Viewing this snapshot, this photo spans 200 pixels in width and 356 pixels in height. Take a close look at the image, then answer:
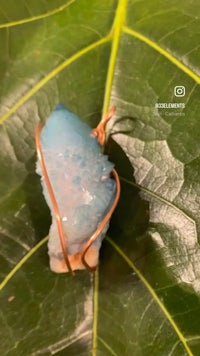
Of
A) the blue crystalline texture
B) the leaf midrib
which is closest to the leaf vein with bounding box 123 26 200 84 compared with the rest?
the leaf midrib

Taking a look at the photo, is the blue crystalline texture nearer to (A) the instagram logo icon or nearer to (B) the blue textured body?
(B) the blue textured body

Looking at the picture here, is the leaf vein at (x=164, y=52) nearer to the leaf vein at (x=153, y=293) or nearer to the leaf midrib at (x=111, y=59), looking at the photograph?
the leaf midrib at (x=111, y=59)

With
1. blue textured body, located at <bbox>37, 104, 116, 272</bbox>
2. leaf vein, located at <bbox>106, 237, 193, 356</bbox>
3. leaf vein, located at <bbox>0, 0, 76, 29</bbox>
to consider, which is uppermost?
leaf vein, located at <bbox>0, 0, 76, 29</bbox>

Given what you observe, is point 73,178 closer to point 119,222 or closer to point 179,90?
point 119,222

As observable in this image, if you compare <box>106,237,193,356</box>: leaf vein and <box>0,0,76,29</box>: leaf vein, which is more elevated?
<box>0,0,76,29</box>: leaf vein

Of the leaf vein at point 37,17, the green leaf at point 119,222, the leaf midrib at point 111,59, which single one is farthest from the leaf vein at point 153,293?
the leaf vein at point 37,17

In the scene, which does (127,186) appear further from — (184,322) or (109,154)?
(184,322)
